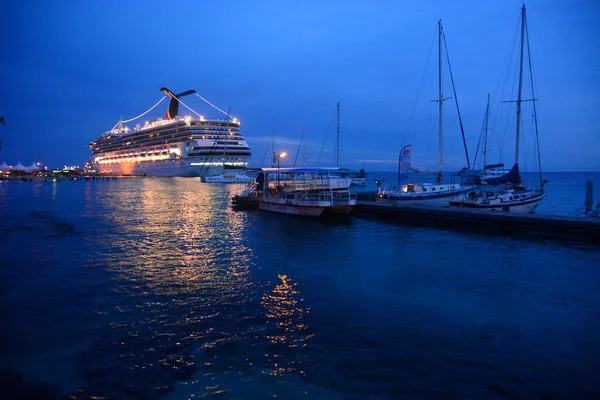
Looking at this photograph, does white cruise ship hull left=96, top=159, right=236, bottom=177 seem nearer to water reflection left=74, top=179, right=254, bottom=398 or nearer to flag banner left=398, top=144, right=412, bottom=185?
flag banner left=398, top=144, right=412, bottom=185

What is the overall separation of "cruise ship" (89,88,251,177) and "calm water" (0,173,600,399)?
81.6m

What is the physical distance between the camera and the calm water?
6.73 m

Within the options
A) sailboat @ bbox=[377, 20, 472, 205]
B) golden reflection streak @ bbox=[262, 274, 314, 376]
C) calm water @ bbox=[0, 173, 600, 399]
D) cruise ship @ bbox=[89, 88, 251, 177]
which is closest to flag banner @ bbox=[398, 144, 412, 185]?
sailboat @ bbox=[377, 20, 472, 205]

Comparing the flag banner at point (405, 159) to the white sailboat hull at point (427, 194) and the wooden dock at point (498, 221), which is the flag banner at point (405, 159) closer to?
the white sailboat hull at point (427, 194)

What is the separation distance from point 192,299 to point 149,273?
3.63 m

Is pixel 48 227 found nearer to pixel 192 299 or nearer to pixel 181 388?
pixel 192 299

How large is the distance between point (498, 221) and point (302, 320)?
18.1 m

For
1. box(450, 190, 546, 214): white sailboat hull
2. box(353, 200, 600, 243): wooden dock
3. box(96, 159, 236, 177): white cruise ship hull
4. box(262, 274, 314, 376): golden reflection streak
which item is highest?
box(96, 159, 236, 177): white cruise ship hull

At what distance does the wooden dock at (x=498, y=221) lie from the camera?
20766mm

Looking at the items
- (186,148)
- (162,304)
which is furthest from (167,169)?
(162,304)

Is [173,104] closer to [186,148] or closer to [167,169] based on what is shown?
[167,169]

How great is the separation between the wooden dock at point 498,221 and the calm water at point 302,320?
6.71 feet

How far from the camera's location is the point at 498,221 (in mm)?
23516

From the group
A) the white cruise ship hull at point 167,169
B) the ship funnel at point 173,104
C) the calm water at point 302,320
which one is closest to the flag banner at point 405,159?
the calm water at point 302,320
